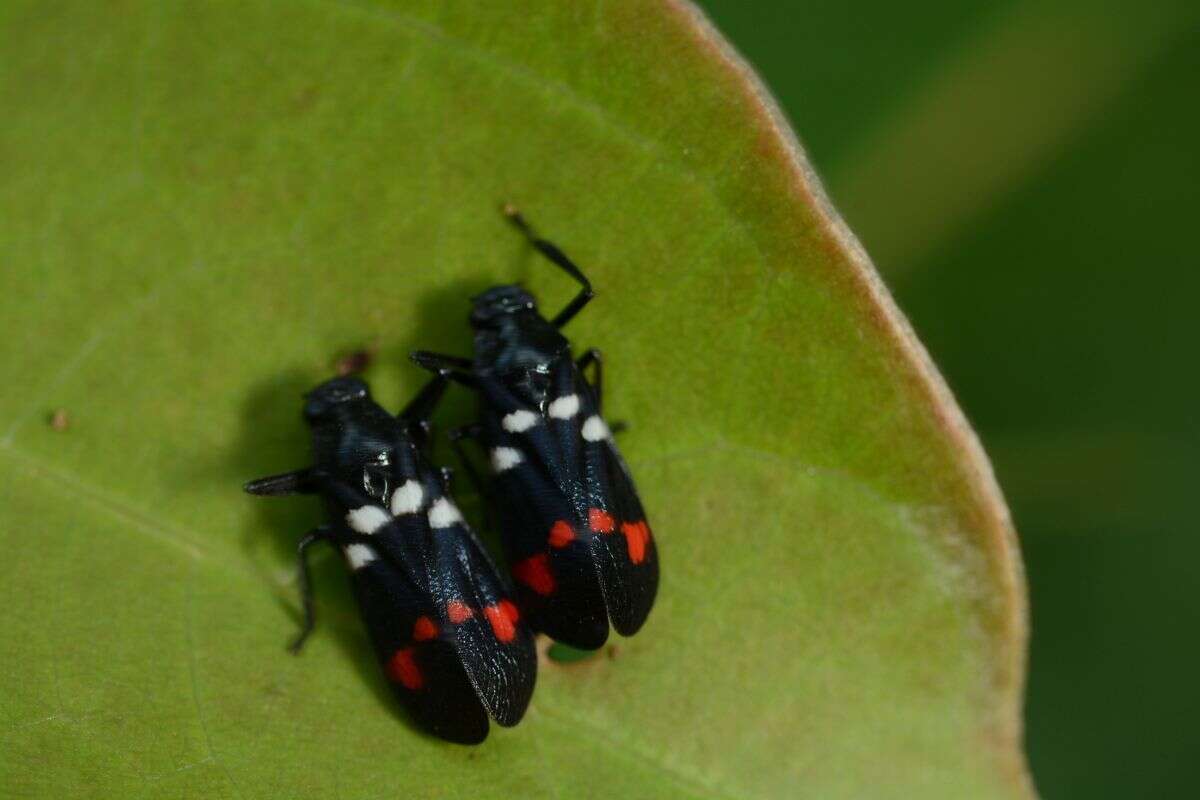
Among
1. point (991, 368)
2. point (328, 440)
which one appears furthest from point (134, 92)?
point (991, 368)

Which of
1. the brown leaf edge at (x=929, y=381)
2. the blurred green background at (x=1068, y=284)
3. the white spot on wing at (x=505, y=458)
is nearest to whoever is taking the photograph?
the brown leaf edge at (x=929, y=381)

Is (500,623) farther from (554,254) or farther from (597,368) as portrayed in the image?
(554,254)

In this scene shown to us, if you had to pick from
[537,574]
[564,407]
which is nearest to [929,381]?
[564,407]

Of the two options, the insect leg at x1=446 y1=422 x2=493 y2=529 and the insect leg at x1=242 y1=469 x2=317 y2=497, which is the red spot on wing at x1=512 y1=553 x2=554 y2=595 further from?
the insect leg at x1=242 y1=469 x2=317 y2=497

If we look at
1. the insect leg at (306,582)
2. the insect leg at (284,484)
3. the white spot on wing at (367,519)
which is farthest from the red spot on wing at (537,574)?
the insect leg at (284,484)

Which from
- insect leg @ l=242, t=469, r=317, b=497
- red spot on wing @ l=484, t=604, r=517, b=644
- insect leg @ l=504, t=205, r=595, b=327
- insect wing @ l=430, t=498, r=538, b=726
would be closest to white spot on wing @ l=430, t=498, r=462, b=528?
insect wing @ l=430, t=498, r=538, b=726

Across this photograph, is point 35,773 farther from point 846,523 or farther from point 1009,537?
point 1009,537

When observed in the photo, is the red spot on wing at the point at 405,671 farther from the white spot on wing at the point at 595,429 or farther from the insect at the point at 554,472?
the white spot on wing at the point at 595,429
